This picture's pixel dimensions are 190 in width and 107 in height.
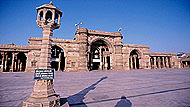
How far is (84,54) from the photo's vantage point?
77.7 feet

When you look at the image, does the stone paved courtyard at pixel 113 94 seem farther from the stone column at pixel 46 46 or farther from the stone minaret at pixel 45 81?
the stone column at pixel 46 46

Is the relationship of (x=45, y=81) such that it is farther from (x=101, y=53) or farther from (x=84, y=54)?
(x=101, y=53)

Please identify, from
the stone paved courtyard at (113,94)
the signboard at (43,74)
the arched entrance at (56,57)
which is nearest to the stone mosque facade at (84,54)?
the arched entrance at (56,57)

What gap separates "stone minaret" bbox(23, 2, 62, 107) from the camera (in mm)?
3118

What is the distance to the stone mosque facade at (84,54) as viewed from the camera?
20578mm

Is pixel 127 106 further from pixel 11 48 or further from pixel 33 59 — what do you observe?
pixel 11 48

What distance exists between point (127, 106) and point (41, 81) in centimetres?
332

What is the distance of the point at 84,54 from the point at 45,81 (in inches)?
795

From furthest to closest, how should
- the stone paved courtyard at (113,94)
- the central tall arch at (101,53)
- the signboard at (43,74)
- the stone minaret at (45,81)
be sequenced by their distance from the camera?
the central tall arch at (101,53)
the stone paved courtyard at (113,94)
the signboard at (43,74)
the stone minaret at (45,81)

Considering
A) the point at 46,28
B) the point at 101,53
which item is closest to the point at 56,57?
the point at 101,53

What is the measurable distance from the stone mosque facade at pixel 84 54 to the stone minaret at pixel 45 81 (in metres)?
18.6

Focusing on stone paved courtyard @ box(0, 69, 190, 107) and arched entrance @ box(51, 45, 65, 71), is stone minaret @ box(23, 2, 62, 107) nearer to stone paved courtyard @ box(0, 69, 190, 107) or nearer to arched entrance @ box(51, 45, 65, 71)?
stone paved courtyard @ box(0, 69, 190, 107)

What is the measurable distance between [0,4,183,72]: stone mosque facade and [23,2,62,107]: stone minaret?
61.0ft

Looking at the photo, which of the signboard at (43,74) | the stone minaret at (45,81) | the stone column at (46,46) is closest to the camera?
the stone minaret at (45,81)
